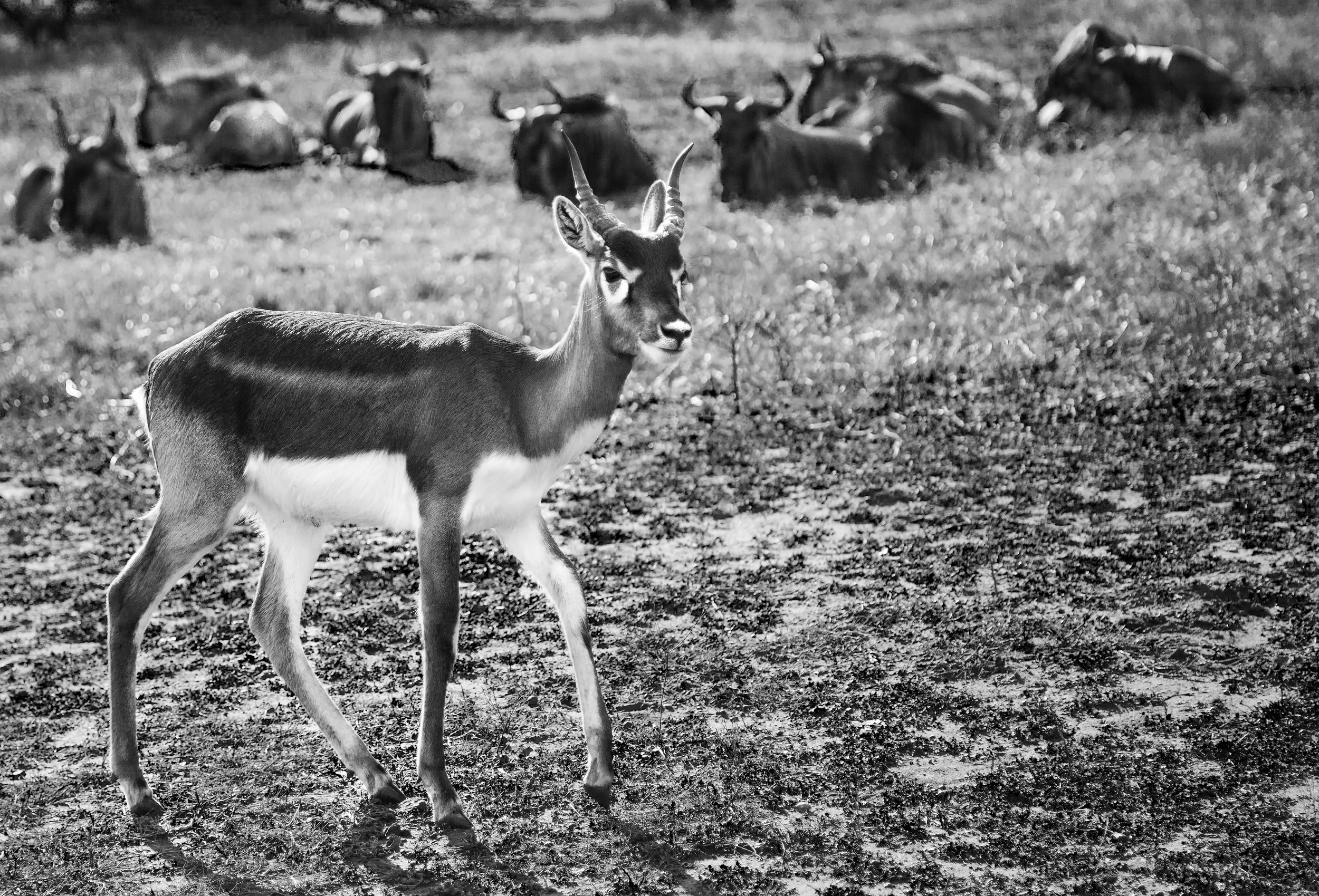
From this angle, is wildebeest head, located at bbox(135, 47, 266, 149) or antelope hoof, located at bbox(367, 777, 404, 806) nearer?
antelope hoof, located at bbox(367, 777, 404, 806)

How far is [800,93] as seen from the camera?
1844cm

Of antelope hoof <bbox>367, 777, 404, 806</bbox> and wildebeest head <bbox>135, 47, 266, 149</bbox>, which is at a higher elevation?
wildebeest head <bbox>135, 47, 266, 149</bbox>

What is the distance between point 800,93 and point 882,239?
724 cm

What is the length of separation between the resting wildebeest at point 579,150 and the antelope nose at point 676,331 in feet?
35.6

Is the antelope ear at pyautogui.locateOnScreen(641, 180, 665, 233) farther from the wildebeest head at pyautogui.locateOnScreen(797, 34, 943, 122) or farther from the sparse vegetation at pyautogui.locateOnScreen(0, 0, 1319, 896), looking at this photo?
the wildebeest head at pyautogui.locateOnScreen(797, 34, 943, 122)

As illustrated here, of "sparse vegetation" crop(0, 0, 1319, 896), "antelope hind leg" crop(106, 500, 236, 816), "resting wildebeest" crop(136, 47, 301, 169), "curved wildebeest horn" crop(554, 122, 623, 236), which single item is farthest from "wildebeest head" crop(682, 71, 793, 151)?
"antelope hind leg" crop(106, 500, 236, 816)

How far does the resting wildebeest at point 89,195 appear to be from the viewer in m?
14.6

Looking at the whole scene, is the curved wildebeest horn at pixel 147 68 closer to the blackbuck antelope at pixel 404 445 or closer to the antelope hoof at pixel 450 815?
the blackbuck antelope at pixel 404 445

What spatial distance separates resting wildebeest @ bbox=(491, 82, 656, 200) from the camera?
15.5m

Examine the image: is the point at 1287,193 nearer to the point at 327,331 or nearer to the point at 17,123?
the point at 327,331

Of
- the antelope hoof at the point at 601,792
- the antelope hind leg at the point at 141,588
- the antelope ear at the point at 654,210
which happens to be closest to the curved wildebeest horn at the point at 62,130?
the antelope hind leg at the point at 141,588

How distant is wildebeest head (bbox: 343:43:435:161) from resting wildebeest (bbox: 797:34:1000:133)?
4382 millimetres

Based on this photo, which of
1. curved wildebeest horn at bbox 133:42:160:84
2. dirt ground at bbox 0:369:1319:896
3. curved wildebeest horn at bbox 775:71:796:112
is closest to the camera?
dirt ground at bbox 0:369:1319:896

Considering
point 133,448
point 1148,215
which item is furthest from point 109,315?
point 1148,215
